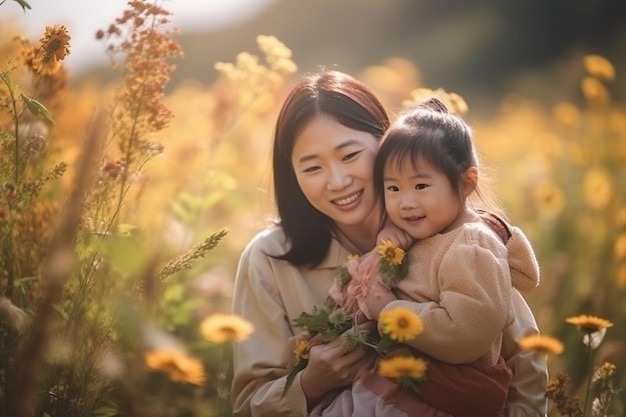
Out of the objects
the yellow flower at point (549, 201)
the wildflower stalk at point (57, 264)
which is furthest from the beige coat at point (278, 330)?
the yellow flower at point (549, 201)

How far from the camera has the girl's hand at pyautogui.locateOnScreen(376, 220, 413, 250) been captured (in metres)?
2.20

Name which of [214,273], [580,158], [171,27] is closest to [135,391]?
[171,27]

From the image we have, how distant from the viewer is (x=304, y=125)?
258 cm

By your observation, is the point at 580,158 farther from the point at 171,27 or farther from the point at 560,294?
Result: the point at 171,27

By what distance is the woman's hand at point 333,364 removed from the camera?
2.20 m

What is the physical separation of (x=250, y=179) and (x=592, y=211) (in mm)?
2029

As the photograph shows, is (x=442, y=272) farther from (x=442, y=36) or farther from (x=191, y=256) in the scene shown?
(x=442, y=36)

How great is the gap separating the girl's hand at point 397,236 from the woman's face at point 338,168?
10.9 inches

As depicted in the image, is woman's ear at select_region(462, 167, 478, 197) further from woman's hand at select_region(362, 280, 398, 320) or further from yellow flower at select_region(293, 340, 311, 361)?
yellow flower at select_region(293, 340, 311, 361)

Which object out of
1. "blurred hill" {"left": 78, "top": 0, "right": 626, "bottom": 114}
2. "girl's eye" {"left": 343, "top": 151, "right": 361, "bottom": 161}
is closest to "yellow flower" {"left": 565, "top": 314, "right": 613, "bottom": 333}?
"girl's eye" {"left": 343, "top": 151, "right": 361, "bottom": 161}

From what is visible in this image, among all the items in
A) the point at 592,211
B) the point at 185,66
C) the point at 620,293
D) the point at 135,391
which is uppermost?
the point at 185,66

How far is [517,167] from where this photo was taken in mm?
5395

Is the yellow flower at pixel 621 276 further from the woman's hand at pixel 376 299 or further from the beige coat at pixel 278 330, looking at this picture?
the woman's hand at pixel 376 299

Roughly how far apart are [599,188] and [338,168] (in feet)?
6.47
